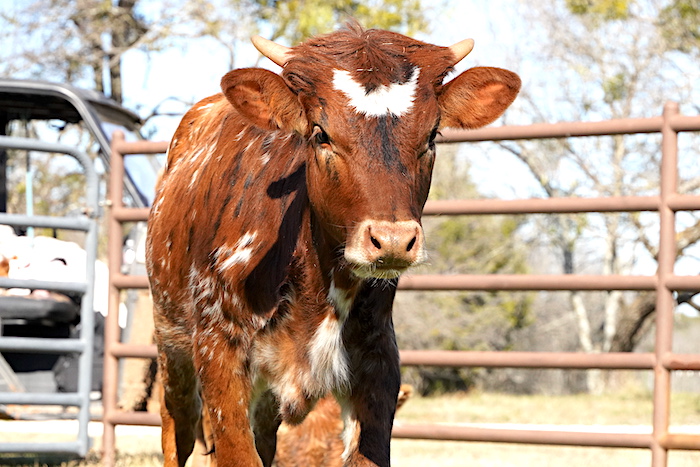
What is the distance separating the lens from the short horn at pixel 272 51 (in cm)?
319

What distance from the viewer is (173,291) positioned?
13.3ft

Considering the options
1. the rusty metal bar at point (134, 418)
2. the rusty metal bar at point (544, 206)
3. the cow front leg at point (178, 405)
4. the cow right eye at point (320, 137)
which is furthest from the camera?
the rusty metal bar at point (134, 418)

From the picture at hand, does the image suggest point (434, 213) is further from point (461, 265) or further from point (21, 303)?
point (461, 265)

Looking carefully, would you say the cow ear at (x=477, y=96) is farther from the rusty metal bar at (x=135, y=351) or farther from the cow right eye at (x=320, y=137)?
the rusty metal bar at (x=135, y=351)

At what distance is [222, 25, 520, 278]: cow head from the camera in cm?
275

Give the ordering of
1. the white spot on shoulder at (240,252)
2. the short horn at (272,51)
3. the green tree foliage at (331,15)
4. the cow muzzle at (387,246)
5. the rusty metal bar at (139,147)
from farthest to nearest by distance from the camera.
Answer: the green tree foliage at (331,15) < the rusty metal bar at (139,147) < the white spot on shoulder at (240,252) < the short horn at (272,51) < the cow muzzle at (387,246)

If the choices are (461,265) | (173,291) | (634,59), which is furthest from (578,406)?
(634,59)

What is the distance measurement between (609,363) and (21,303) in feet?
12.5

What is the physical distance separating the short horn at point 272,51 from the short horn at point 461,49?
0.56 metres

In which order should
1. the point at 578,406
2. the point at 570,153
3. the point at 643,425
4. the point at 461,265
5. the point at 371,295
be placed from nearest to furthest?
the point at 371,295 → the point at 643,425 → the point at 578,406 → the point at 461,265 → the point at 570,153

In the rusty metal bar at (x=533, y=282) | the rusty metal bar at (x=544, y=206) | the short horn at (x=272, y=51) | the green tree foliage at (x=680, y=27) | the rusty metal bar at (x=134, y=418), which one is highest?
the green tree foliage at (x=680, y=27)

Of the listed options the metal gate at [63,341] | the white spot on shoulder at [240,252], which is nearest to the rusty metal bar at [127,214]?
the metal gate at [63,341]

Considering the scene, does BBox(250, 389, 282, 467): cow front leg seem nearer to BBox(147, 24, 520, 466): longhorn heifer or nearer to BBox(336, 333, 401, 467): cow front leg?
BBox(147, 24, 520, 466): longhorn heifer

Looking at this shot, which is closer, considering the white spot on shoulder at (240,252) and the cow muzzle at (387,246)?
the cow muzzle at (387,246)
